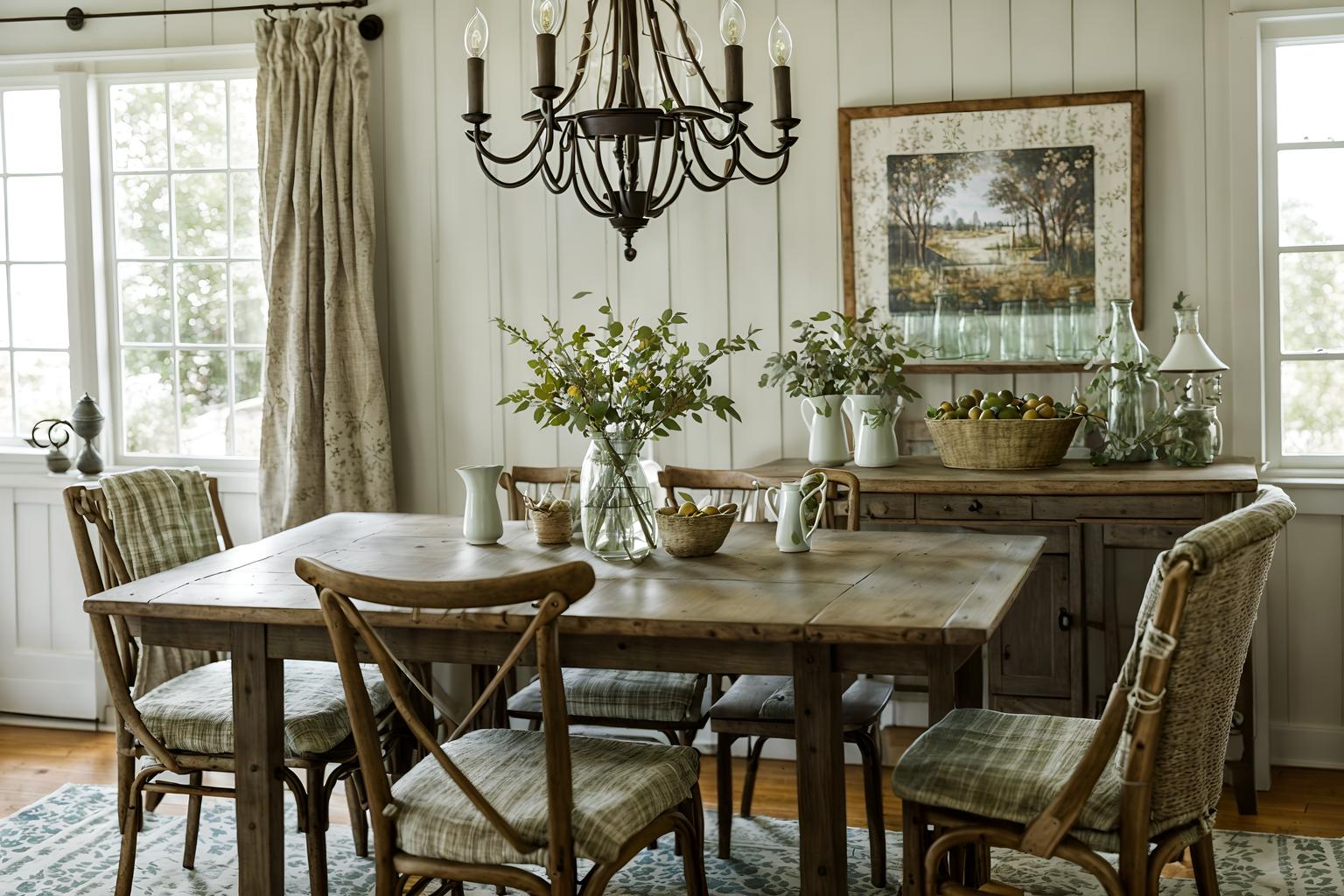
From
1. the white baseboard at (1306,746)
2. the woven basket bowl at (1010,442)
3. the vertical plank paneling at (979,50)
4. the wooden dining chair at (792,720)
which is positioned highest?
the vertical plank paneling at (979,50)

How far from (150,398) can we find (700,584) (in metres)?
2.82

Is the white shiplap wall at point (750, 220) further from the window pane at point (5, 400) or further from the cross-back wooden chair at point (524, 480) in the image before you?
the cross-back wooden chair at point (524, 480)

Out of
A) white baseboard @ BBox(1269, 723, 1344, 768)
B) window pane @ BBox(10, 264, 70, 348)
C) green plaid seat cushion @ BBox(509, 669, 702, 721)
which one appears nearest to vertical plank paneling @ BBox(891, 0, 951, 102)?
green plaid seat cushion @ BBox(509, 669, 702, 721)

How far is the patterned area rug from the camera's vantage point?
2.96 m

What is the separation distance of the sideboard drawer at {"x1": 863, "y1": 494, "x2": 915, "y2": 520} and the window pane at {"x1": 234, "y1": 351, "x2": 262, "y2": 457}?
215 centimetres

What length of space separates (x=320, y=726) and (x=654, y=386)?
3.25ft

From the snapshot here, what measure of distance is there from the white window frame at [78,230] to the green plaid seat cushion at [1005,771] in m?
3.29

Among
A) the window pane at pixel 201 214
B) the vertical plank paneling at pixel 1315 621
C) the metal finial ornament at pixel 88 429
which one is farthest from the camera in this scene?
the window pane at pixel 201 214

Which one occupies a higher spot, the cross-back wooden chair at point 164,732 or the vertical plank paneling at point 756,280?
the vertical plank paneling at point 756,280

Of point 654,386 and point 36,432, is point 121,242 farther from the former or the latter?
point 654,386

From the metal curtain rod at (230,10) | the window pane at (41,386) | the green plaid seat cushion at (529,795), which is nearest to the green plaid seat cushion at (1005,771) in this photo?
the green plaid seat cushion at (529,795)

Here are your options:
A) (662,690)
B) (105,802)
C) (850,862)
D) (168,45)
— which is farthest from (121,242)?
(850,862)

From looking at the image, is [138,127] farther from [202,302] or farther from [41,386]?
[41,386]

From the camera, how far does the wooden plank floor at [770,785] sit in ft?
10.9
